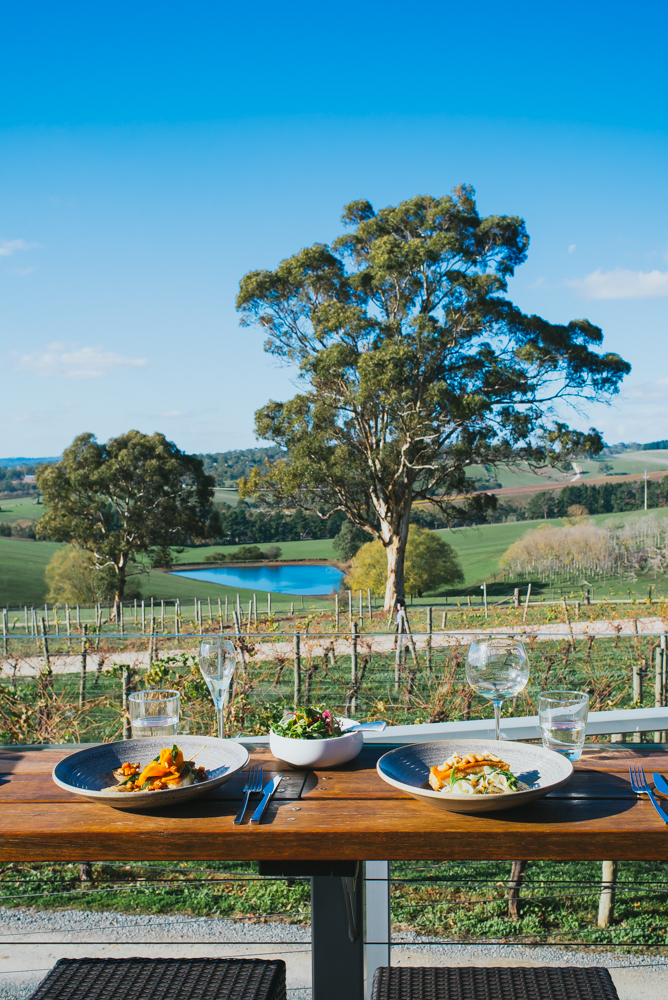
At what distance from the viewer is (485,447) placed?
16.3 meters

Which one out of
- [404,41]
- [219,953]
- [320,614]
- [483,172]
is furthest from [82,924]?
[483,172]

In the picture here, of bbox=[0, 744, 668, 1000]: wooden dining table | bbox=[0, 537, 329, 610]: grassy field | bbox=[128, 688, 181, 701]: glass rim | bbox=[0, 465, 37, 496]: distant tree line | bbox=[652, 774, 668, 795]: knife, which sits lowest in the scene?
bbox=[0, 537, 329, 610]: grassy field

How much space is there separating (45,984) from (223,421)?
35.9m

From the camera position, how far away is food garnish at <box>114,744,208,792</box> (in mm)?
1119

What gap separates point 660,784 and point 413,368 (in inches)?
580

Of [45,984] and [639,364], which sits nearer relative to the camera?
[45,984]

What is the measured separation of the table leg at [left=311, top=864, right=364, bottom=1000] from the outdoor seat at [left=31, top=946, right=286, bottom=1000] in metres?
0.10

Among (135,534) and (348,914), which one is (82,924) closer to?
(348,914)

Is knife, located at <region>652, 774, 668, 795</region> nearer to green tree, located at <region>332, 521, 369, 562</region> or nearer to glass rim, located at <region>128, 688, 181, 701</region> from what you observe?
glass rim, located at <region>128, 688, 181, 701</region>

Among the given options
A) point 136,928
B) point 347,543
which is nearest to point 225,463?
point 347,543

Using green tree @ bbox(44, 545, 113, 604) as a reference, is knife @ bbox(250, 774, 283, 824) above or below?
above

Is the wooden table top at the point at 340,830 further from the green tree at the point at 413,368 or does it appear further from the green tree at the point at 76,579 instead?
the green tree at the point at 76,579

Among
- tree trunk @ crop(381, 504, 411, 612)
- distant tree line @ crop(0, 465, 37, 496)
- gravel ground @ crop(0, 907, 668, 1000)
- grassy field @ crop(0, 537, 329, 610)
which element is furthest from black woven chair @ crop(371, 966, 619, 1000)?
distant tree line @ crop(0, 465, 37, 496)

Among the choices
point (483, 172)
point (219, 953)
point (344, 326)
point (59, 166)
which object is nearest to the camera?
point (219, 953)
